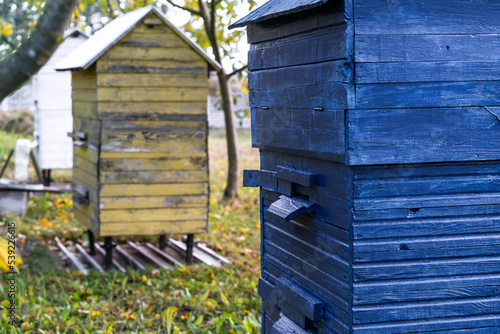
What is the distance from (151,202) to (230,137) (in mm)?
3669

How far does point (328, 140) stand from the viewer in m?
2.78

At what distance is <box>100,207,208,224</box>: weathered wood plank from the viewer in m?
6.20

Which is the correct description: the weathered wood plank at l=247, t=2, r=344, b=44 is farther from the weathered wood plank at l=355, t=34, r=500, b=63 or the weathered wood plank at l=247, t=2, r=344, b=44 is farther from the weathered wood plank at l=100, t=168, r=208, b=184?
the weathered wood plank at l=100, t=168, r=208, b=184

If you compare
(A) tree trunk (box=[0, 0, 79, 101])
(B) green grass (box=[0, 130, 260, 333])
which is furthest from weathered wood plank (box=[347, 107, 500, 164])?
(B) green grass (box=[0, 130, 260, 333])

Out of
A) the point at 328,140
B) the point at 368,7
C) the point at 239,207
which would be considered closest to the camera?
the point at 368,7

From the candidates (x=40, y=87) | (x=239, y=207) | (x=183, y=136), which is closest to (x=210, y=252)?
(x=183, y=136)

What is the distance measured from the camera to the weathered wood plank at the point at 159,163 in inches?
241

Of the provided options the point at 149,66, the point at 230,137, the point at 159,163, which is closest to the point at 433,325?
the point at 159,163

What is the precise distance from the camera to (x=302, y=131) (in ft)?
9.96

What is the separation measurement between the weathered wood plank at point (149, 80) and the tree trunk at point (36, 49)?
11.9ft

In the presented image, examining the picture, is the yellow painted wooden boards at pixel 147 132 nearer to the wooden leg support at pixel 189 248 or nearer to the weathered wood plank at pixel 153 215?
the weathered wood plank at pixel 153 215

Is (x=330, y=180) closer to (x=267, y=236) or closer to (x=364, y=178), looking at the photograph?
(x=364, y=178)

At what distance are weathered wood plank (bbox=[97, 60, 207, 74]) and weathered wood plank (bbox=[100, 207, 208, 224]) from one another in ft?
5.12

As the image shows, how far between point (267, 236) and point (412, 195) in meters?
1.19
